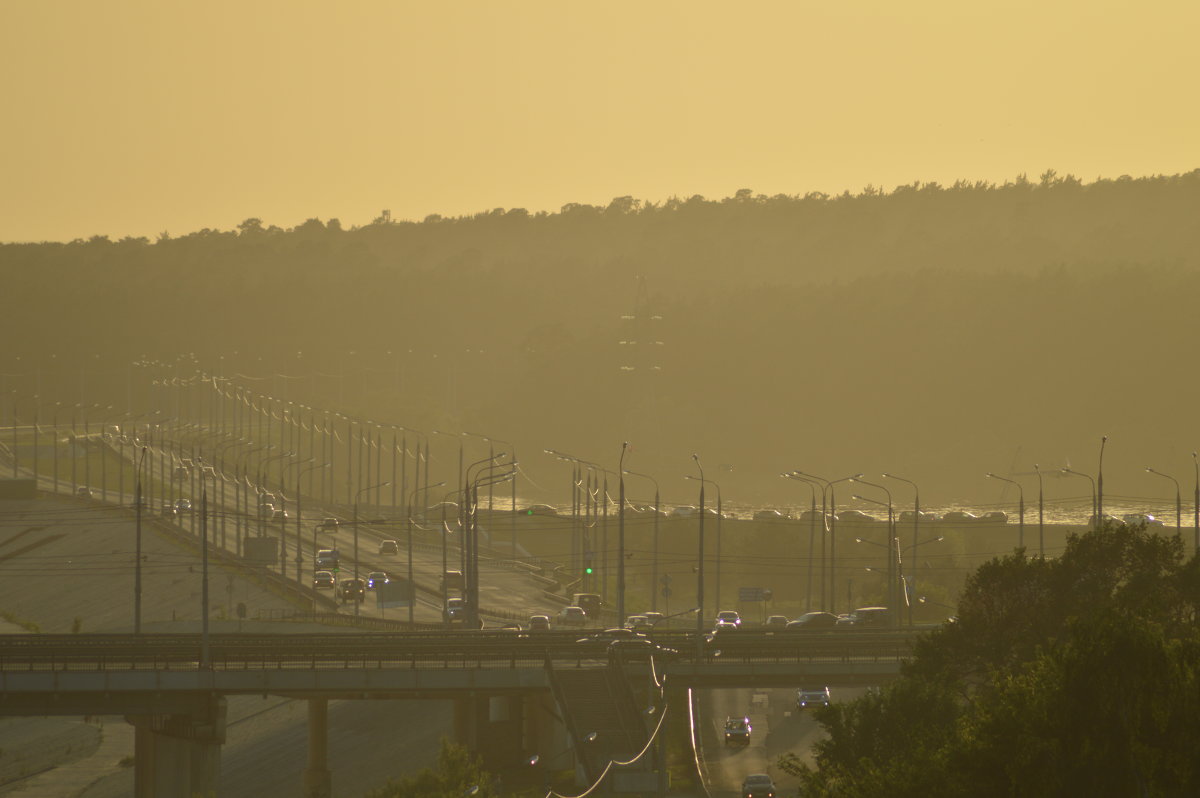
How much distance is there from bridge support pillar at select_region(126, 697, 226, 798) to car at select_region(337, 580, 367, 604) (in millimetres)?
38420

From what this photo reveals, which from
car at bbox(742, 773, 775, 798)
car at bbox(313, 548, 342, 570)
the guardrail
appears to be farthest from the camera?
car at bbox(313, 548, 342, 570)

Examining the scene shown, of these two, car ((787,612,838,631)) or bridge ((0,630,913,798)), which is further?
car ((787,612,838,631))

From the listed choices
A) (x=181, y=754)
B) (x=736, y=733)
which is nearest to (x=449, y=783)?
(x=181, y=754)

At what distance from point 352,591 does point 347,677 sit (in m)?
43.2

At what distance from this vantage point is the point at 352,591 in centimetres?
10612

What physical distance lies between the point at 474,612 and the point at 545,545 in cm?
5635

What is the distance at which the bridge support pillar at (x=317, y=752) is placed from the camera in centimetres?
6725

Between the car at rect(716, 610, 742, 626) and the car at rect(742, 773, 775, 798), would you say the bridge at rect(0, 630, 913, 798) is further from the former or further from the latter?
the car at rect(716, 610, 742, 626)

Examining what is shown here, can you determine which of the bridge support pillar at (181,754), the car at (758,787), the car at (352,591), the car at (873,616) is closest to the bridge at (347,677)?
the bridge support pillar at (181,754)

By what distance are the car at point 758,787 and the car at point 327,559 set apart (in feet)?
211

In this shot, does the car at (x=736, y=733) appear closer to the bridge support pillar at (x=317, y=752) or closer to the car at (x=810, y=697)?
the car at (x=810, y=697)

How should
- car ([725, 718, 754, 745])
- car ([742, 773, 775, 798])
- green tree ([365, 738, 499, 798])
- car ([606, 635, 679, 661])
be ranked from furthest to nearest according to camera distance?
car ([725, 718, 754, 745]) → car ([606, 635, 679, 661]) → car ([742, 773, 775, 798]) → green tree ([365, 738, 499, 798])

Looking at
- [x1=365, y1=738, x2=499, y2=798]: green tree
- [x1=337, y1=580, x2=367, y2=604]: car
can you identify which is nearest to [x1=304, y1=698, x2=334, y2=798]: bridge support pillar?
[x1=365, y1=738, x2=499, y2=798]: green tree

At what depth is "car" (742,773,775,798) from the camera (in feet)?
185
